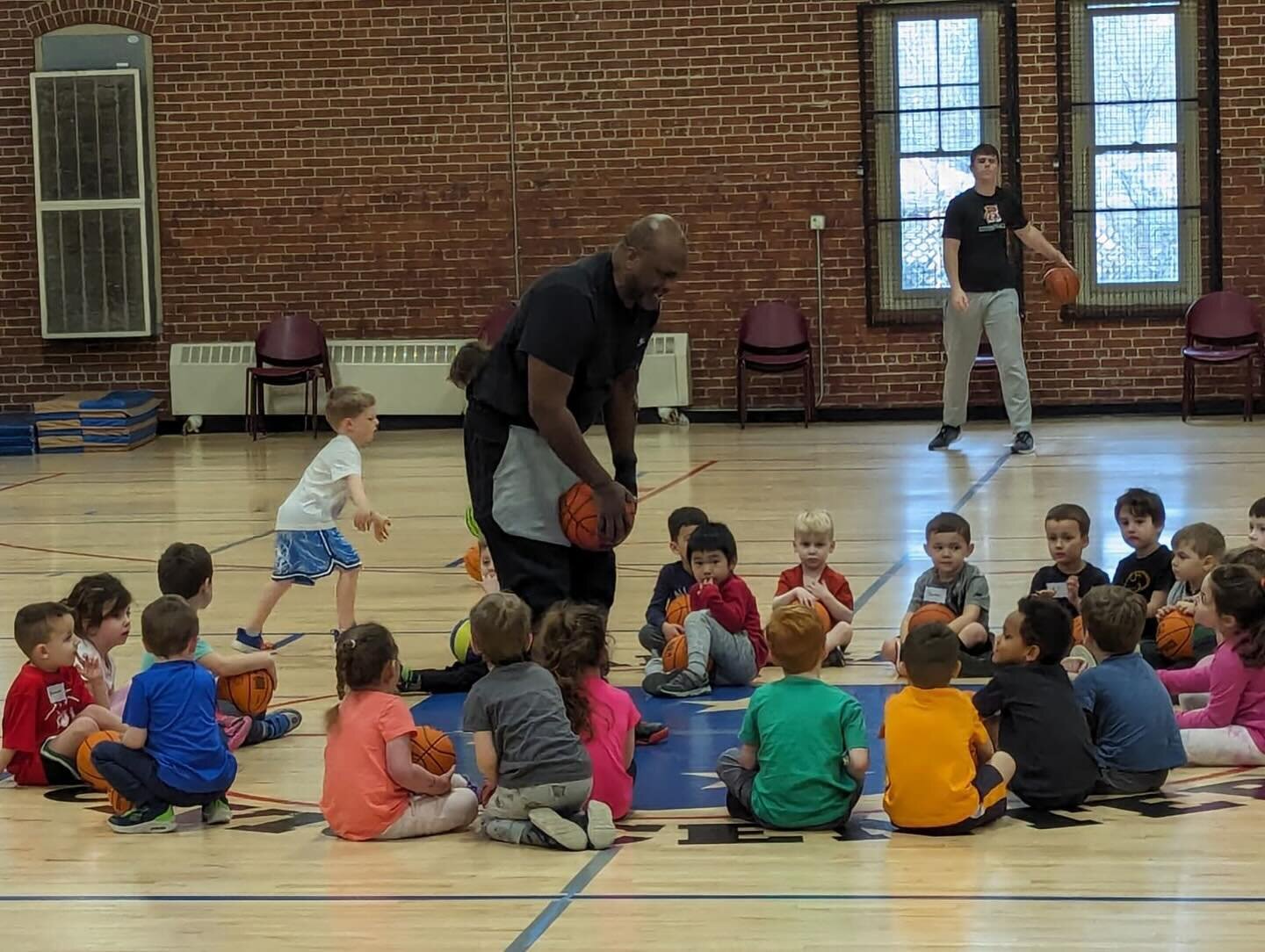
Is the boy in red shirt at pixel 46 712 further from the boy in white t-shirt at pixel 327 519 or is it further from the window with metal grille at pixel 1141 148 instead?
the window with metal grille at pixel 1141 148

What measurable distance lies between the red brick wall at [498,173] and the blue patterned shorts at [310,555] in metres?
8.72

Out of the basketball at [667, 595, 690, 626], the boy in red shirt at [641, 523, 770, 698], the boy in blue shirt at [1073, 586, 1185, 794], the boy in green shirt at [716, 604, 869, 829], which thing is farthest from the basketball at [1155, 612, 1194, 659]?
the boy in green shirt at [716, 604, 869, 829]

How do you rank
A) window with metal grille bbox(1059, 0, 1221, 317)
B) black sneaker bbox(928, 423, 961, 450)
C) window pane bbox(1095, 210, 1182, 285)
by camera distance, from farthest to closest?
1. window pane bbox(1095, 210, 1182, 285)
2. window with metal grille bbox(1059, 0, 1221, 317)
3. black sneaker bbox(928, 423, 961, 450)

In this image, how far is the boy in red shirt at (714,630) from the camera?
6.02 metres

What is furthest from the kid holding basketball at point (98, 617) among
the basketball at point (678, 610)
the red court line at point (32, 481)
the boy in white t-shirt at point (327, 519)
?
the red court line at point (32, 481)

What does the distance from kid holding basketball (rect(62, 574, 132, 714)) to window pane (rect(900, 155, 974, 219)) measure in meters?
10.8

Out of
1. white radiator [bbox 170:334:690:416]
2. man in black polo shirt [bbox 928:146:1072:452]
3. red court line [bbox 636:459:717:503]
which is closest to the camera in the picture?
red court line [bbox 636:459:717:503]

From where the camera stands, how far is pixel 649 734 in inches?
211

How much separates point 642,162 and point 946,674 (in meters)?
11.5

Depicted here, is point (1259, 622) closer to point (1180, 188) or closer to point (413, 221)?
point (1180, 188)

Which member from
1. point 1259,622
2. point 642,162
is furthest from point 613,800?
point 642,162

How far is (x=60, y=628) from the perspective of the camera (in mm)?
5055

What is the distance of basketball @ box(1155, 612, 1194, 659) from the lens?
5758mm

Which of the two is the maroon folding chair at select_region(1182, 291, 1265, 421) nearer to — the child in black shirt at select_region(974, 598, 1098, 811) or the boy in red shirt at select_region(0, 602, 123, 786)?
the child in black shirt at select_region(974, 598, 1098, 811)
